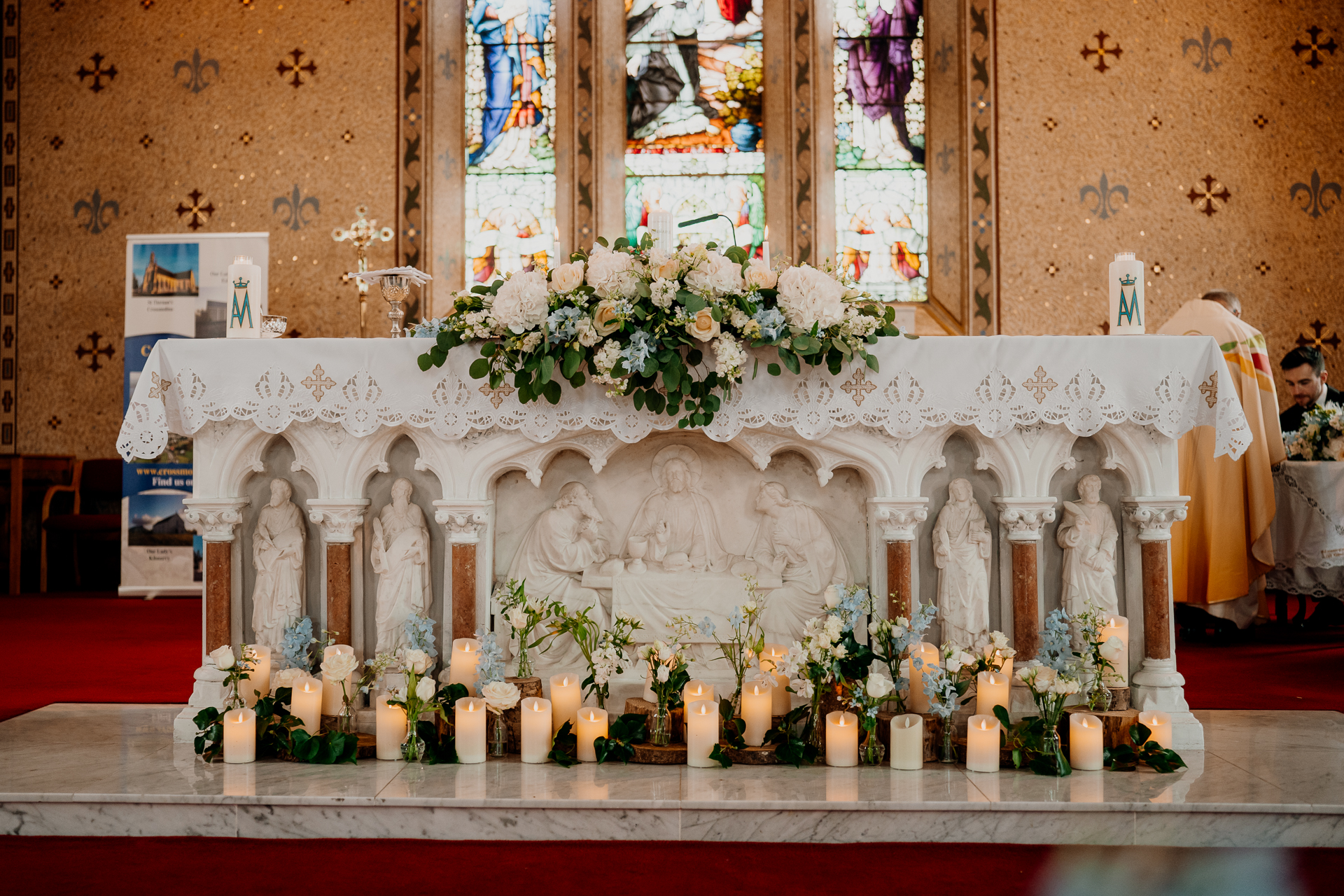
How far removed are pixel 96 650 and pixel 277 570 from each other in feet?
8.39

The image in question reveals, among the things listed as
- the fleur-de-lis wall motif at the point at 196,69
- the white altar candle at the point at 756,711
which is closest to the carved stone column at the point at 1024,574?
the white altar candle at the point at 756,711

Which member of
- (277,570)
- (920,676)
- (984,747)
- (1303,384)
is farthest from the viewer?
(1303,384)

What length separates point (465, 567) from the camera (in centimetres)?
365

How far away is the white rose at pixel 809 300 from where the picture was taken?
3314 mm

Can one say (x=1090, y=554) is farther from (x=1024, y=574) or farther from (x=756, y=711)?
(x=756, y=711)

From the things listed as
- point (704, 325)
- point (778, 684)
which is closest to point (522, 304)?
point (704, 325)

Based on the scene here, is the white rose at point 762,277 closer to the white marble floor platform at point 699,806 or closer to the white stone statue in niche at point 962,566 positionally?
the white stone statue in niche at point 962,566

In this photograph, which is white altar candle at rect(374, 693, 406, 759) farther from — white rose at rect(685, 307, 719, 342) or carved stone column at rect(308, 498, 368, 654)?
white rose at rect(685, 307, 719, 342)

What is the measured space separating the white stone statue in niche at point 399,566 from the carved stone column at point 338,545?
0.09 meters

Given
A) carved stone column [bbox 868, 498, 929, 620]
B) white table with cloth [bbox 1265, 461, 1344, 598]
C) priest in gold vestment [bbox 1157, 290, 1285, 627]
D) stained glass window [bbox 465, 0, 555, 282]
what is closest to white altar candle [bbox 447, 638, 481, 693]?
carved stone column [bbox 868, 498, 929, 620]

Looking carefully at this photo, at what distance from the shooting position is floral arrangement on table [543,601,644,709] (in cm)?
342

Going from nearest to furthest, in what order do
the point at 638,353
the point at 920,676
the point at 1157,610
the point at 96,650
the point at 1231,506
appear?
the point at 638,353 → the point at 920,676 → the point at 1157,610 → the point at 96,650 → the point at 1231,506

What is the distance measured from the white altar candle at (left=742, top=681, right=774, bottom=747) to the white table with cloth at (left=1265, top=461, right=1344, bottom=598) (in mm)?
3957

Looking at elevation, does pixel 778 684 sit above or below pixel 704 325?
below
